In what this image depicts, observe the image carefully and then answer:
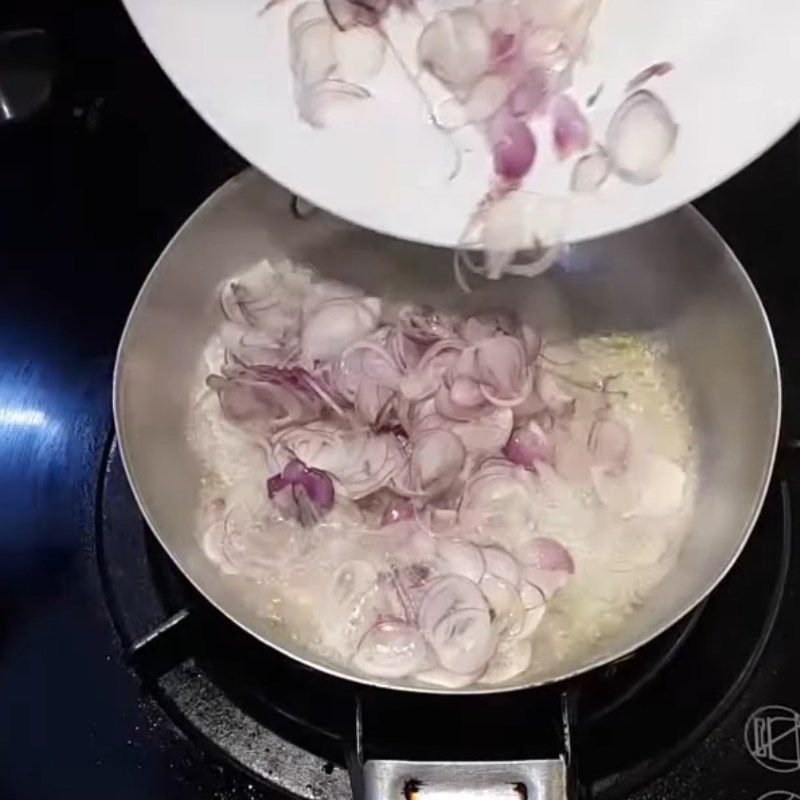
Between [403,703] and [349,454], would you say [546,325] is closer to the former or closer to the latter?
[349,454]

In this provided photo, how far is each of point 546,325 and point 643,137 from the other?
334 millimetres

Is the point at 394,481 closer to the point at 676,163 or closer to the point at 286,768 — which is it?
the point at 286,768

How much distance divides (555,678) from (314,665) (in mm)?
151

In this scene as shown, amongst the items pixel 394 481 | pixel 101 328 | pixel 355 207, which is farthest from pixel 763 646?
pixel 101 328

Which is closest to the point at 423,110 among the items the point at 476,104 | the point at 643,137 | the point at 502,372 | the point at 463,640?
the point at 476,104

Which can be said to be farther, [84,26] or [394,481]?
[84,26]

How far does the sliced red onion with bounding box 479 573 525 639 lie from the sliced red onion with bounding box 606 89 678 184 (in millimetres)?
316

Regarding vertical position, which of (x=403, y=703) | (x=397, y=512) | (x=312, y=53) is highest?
(x=312, y=53)

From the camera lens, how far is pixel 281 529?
962 millimetres

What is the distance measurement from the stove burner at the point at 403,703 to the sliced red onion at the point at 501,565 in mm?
82

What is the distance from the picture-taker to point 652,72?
0.75m

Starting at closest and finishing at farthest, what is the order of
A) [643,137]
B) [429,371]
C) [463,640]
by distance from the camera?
[643,137]
[463,640]
[429,371]

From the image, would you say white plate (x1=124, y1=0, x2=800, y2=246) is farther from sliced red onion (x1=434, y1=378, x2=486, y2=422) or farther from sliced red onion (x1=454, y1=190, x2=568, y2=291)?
sliced red onion (x1=434, y1=378, x2=486, y2=422)

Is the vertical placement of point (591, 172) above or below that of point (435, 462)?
above
